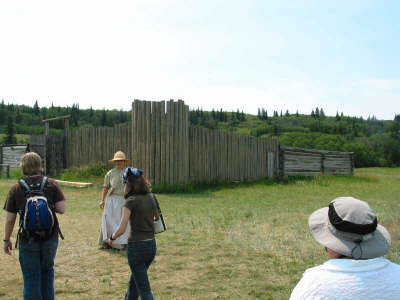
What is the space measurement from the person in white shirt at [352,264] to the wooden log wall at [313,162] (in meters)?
17.7

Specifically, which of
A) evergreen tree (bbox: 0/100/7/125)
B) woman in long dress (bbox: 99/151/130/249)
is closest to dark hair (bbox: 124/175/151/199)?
woman in long dress (bbox: 99/151/130/249)

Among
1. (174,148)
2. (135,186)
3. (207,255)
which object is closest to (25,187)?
(135,186)

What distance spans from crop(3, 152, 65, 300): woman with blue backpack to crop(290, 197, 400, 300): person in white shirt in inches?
105

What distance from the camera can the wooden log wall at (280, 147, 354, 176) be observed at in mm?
19594

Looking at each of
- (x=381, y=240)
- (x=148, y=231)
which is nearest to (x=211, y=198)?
(x=148, y=231)

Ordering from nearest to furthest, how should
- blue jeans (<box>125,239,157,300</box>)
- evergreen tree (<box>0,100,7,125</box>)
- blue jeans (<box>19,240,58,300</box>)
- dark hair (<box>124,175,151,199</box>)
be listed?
blue jeans (<box>19,240,58,300</box>), blue jeans (<box>125,239,157,300</box>), dark hair (<box>124,175,151,199</box>), evergreen tree (<box>0,100,7,125</box>)

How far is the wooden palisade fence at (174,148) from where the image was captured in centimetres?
1463

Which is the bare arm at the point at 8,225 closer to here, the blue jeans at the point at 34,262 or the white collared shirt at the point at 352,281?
the blue jeans at the point at 34,262

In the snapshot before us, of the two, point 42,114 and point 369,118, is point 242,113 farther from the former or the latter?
point 42,114

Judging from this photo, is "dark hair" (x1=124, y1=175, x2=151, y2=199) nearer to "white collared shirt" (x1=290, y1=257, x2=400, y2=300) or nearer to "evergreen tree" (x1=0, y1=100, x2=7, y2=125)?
"white collared shirt" (x1=290, y1=257, x2=400, y2=300)

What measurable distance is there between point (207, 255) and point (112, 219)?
5.18 feet

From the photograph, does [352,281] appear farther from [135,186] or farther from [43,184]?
[43,184]

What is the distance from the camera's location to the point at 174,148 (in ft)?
48.5

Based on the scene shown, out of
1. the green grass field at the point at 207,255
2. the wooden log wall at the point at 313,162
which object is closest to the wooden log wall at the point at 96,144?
the green grass field at the point at 207,255
